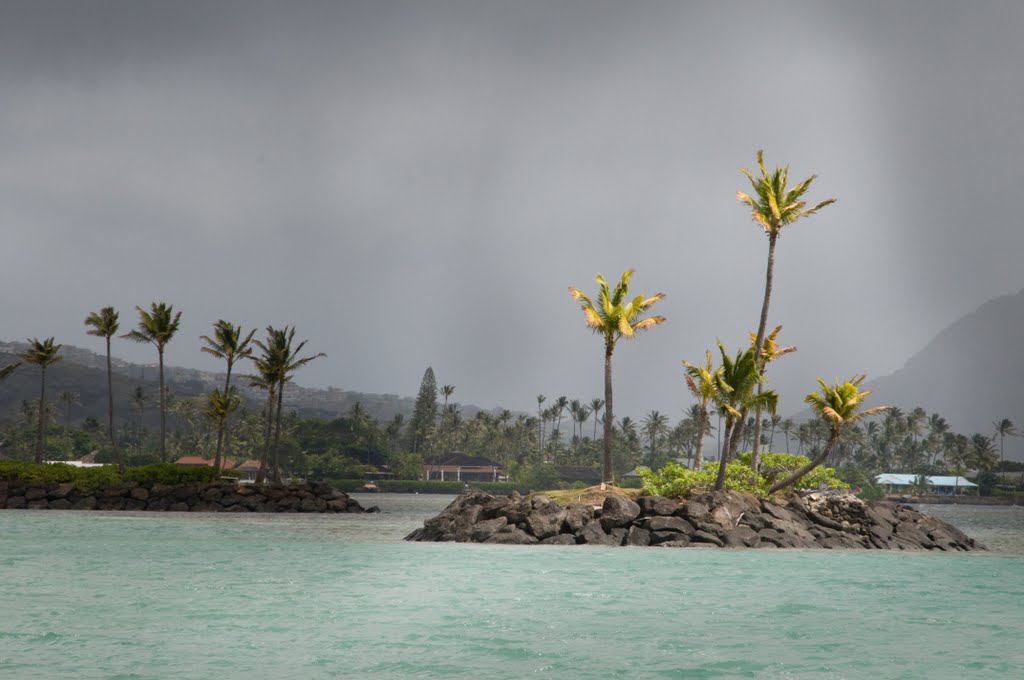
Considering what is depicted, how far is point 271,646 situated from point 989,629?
1312 centimetres

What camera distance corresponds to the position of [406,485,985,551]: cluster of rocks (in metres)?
38.2

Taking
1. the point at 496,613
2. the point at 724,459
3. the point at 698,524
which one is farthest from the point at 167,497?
the point at 496,613

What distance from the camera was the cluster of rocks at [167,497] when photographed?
2601 inches

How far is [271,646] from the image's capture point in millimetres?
15406

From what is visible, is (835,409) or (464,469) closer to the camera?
(835,409)

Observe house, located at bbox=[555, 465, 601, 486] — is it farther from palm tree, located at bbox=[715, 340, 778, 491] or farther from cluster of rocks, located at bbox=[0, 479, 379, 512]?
palm tree, located at bbox=[715, 340, 778, 491]

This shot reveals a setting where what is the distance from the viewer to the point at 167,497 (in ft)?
224

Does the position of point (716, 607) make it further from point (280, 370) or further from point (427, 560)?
point (280, 370)

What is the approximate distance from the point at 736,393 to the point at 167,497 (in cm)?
4287

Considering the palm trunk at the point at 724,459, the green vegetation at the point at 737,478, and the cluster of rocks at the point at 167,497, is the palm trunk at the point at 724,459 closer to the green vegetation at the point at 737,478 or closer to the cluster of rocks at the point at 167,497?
the green vegetation at the point at 737,478

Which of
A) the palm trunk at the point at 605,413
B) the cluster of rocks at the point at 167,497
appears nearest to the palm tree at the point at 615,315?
the palm trunk at the point at 605,413

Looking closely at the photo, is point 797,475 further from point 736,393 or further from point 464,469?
point 464,469

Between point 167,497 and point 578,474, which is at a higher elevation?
point 578,474

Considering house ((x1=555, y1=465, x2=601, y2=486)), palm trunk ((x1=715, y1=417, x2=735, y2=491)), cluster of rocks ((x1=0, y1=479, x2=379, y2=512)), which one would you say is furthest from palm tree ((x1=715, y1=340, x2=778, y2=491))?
house ((x1=555, y1=465, x2=601, y2=486))
